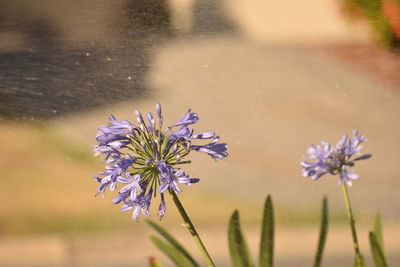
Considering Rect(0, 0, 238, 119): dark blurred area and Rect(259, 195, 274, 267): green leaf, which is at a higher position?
Rect(0, 0, 238, 119): dark blurred area

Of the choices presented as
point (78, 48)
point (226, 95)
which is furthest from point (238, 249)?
point (78, 48)

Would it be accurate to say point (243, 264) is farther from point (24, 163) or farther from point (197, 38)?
point (24, 163)

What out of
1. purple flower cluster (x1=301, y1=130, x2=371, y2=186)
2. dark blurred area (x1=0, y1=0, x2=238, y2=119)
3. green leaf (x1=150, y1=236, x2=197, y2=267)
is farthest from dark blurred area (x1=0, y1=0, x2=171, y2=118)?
purple flower cluster (x1=301, y1=130, x2=371, y2=186)

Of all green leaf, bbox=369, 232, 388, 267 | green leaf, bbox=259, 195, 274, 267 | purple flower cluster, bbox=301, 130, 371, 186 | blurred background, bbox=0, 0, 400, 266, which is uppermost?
blurred background, bbox=0, 0, 400, 266

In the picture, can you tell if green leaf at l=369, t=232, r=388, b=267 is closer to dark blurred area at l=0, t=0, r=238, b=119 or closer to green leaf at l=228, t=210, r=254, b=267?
green leaf at l=228, t=210, r=254, b=267

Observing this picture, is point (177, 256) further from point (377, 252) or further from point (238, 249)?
point (377, 252)

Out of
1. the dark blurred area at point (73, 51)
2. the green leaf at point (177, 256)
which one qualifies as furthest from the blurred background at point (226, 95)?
the green leaf at point (177, 256)

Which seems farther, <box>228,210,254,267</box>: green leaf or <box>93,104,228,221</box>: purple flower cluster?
<box>228,210,254,267</box>: green leaf
